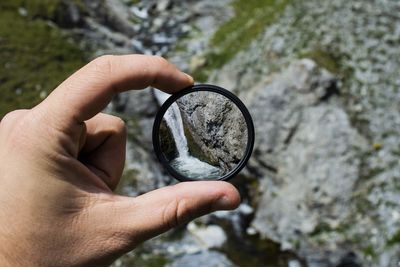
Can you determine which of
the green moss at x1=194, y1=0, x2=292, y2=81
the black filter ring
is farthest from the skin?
the green moss at x1=194, y1=0, x2=292, y2=81

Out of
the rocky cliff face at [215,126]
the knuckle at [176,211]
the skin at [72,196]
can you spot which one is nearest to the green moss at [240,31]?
the rocky cliff face at [215,126]

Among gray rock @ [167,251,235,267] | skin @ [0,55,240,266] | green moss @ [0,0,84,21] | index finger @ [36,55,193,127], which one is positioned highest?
index finger @ [36,55,193,127]

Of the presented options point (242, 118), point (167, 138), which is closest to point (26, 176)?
point (167, 138)

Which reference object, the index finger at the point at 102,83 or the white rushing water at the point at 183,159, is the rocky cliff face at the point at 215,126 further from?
the index finger at the point at 102,83

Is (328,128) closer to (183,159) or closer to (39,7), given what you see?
(183,159)

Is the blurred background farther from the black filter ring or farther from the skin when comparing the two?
the skin

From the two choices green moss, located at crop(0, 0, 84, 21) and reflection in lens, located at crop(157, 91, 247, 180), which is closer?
reflection in lens, located at crop(157, 91, 247, 180)

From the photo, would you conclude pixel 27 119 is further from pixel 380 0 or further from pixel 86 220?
pixel 380 0
